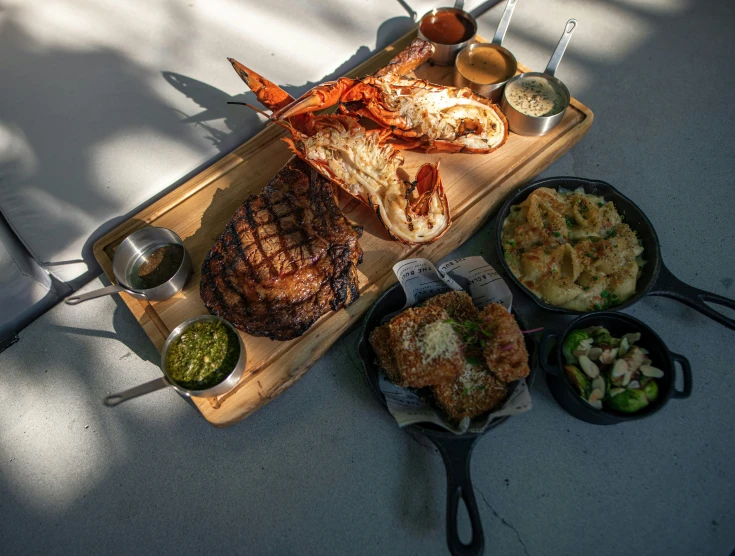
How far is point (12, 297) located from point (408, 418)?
2453 mm

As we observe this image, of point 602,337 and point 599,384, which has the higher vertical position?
point 602,337

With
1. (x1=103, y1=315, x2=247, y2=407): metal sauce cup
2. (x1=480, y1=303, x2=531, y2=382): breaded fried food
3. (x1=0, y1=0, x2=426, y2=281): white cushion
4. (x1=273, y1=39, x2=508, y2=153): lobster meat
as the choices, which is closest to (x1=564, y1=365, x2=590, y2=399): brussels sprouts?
(x1=480, y1=303, x2=531, y2=382): breaded fried food

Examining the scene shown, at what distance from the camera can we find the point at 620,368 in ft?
7.16

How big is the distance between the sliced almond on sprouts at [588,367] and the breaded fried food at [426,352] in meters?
0.61

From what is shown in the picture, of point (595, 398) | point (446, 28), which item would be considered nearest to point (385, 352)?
point (595, 398)

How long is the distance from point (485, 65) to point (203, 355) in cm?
271

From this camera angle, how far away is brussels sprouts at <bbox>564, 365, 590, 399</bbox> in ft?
7.22

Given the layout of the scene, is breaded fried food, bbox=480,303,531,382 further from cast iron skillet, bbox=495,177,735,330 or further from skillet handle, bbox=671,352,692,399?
skillet handle, bbox=671,352,692,399

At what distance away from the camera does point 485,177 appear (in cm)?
300

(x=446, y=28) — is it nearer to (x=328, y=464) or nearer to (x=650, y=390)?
(x=650, y=390)

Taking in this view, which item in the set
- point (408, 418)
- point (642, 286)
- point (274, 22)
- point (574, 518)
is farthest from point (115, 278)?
point (642, 286)

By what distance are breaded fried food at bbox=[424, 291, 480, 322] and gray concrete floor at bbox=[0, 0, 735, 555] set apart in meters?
0.62

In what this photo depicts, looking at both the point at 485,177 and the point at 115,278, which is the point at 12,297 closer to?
the point at 115,278

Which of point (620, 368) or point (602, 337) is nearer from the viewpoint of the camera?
point (620, 368)
